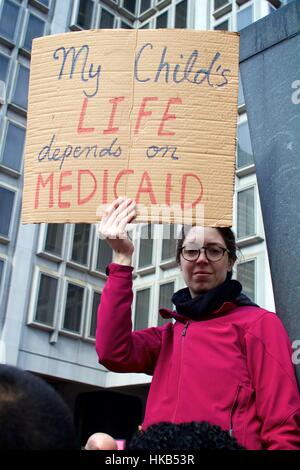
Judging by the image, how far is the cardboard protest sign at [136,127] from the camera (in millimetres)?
2227

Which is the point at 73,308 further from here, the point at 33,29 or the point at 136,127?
the point at 136,127

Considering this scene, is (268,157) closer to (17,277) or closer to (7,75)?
(17,277)

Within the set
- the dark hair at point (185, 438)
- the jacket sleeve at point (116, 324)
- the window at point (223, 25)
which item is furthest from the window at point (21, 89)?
the dark hair at point (185, 438)

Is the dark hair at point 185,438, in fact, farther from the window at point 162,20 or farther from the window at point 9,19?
the window at point 162,20

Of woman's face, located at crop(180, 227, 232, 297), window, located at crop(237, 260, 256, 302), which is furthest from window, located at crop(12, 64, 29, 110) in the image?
woman's face, located at crop(180, 227, 232, 297)

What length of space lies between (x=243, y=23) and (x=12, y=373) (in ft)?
53.5

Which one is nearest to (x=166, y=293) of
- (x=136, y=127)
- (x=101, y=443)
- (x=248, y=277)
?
(x=248, y=277)

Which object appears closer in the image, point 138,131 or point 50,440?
point 50,440

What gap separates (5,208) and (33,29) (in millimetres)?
5689

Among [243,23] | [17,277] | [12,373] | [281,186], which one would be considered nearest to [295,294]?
[281,186]

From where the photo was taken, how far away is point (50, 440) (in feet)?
2.96

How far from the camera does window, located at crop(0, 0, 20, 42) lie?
649 inches

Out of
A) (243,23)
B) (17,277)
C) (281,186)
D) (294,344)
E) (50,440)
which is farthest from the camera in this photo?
(243,23)

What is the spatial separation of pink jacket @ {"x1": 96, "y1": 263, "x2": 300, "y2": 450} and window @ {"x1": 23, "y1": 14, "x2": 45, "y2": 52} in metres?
16.1
